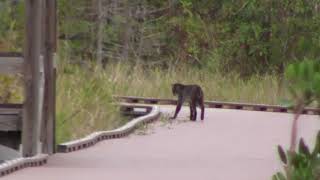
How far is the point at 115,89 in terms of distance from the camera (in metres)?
19.5

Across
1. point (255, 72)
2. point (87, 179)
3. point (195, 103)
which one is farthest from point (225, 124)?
point (255, 72)

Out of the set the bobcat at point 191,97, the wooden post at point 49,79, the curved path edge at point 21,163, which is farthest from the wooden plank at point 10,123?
the bobcat at point 191,97

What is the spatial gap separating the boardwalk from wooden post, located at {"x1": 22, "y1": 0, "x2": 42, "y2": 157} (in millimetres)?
319

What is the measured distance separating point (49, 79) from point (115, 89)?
942cm

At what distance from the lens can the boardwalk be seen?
28.3 feet

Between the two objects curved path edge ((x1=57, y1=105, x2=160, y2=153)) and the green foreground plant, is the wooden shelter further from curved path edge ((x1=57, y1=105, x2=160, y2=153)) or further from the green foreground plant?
the green foreground plant

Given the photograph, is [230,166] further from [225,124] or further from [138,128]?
[225,124]

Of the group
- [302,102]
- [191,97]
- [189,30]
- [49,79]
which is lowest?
[191,97]

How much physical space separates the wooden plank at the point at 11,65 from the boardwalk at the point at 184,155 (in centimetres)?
95

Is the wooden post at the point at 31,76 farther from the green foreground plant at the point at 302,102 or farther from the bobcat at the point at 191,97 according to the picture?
the green foreground plant at the point at 302,102

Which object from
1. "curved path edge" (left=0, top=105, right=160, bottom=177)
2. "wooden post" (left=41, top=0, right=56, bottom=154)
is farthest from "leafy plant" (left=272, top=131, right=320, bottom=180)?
"wooden post" (left=41, top=0, right=56, bottom=154)

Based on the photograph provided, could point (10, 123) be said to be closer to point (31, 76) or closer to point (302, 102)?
point (31, 76)

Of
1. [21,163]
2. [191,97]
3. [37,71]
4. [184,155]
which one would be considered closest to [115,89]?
[191,97]

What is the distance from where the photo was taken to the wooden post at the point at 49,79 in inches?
391
